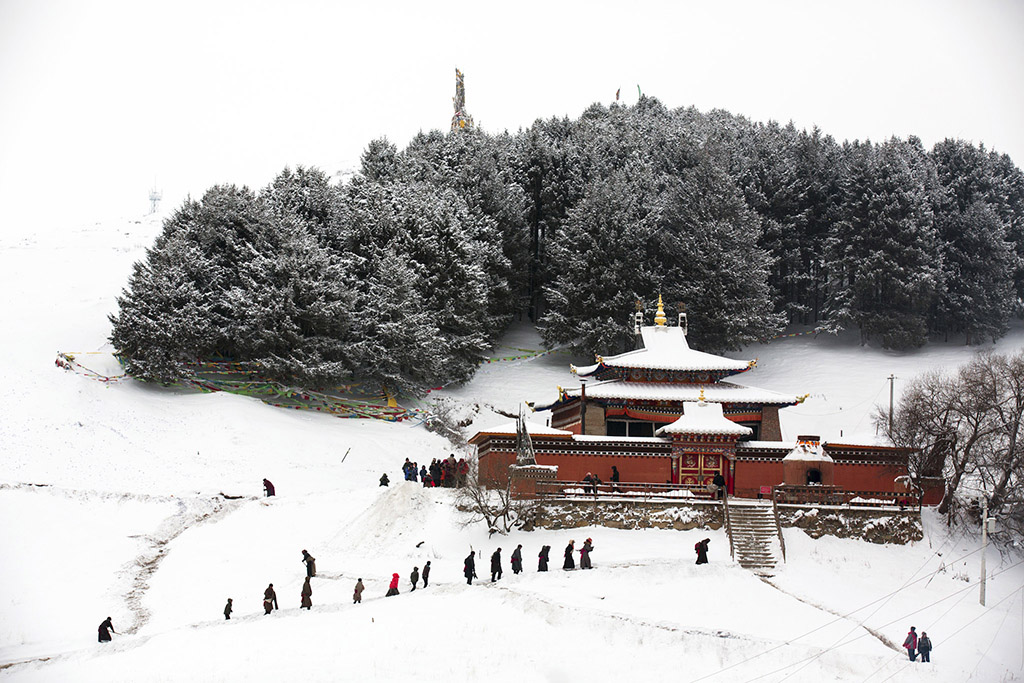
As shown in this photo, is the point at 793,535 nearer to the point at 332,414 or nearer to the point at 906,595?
the point at 906,595

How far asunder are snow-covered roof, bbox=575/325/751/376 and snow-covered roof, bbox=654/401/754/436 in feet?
17.7

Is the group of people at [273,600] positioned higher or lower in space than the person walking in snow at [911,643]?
higher

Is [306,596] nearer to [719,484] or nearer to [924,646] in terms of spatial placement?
[719,484]

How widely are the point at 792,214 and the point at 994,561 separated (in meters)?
43.6

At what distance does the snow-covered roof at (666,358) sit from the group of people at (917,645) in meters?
19.2

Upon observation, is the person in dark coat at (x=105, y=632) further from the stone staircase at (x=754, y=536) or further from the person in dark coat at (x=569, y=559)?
the stone staircase at (x=754, y=536)

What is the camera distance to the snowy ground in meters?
25.0

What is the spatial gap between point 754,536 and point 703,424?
6099mm

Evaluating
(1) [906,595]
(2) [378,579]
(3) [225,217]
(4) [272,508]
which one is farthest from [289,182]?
(1) [906,595]

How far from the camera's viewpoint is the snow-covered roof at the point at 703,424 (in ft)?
119

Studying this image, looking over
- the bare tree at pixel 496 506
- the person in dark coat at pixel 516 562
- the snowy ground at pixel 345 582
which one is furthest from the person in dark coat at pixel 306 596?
the bare tree at pixel 496 506

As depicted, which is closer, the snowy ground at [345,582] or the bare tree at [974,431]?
the snowy ground at [345,582]

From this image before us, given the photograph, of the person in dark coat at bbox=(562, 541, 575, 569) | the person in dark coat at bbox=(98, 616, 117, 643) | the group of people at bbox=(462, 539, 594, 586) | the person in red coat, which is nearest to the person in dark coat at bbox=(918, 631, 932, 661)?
the group of people at bbox=(462, 539, 594, 586)

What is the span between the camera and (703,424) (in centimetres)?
3681
